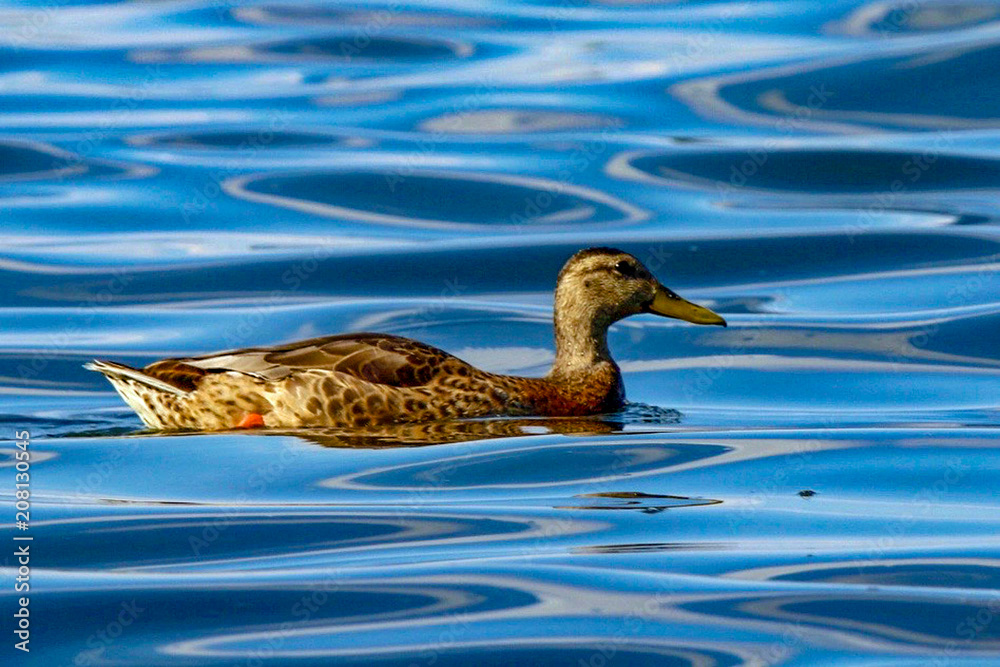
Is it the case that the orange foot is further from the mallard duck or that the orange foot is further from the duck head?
the duck head

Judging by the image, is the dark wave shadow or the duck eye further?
the dark wave shadow

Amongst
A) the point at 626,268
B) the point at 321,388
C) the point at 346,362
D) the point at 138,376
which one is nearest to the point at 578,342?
the point at 626,268

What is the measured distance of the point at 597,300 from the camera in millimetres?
11812

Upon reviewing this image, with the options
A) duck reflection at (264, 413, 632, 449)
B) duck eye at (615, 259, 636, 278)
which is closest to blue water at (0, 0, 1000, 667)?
duck reflection at (264, 413, 632, 449)

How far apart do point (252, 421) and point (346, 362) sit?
665mm

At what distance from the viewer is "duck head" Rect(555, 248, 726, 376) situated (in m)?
11.8

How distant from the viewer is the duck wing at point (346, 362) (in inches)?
430

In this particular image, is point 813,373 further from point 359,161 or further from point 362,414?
point 359,161

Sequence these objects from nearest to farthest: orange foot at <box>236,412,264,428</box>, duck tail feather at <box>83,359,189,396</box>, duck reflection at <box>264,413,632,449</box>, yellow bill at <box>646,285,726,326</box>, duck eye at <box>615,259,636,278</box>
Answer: duck reflection at <box>264,413,632,449</box>
duck tail feather at <box>83,359,189,396</box>
orange foot at <box>236,412,264,428</box>
duck eye at <box>615,259,636,278</box>
yellow bill at <box>646,285,726,326</box>

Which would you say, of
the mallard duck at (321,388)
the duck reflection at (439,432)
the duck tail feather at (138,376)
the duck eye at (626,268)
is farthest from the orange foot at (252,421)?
the duck eye at (626,268)

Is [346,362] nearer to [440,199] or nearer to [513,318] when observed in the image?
[513,318]

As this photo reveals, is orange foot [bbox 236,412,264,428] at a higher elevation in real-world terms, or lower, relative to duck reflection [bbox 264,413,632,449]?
higher

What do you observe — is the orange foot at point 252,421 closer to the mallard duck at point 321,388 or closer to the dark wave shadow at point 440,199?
the mallard duck at point 321,388

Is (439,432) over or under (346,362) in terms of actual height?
under
